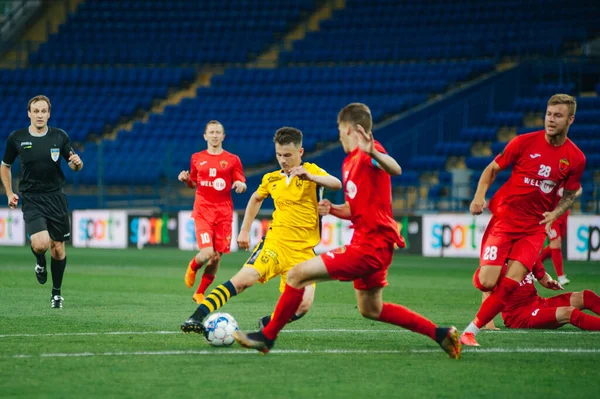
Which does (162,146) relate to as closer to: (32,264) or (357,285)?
(32,264)

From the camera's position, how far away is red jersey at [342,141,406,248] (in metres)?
7.46

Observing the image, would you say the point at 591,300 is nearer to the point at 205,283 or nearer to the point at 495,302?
the point at 495,302

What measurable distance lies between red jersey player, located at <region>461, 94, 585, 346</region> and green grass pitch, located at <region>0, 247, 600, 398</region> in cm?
70

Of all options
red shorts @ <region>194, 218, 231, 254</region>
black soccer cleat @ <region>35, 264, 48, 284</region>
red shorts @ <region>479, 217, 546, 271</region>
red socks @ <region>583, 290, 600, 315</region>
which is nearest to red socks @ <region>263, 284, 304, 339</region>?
red shorts @ <region>479, 217, 546, 271</region>

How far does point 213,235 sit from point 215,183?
0.68 meters

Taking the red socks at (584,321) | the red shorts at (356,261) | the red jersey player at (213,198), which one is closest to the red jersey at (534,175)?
the red socks at (584,321)

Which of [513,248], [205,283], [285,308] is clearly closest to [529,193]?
[513,248]

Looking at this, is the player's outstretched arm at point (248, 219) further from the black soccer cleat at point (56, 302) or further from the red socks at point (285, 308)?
the black soccer cleat at point (56, 302)

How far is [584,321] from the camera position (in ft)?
29.9

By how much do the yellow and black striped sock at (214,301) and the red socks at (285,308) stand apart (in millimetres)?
1000

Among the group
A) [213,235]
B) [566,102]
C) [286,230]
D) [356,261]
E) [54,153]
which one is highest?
[566,102]

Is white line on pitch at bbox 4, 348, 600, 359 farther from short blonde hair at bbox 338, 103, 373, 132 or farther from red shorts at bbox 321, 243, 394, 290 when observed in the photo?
short blonde hair at bbox 338, 103, 373, 132

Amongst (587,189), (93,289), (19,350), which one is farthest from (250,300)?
(587,189)

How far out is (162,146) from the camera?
29641 millimetres
